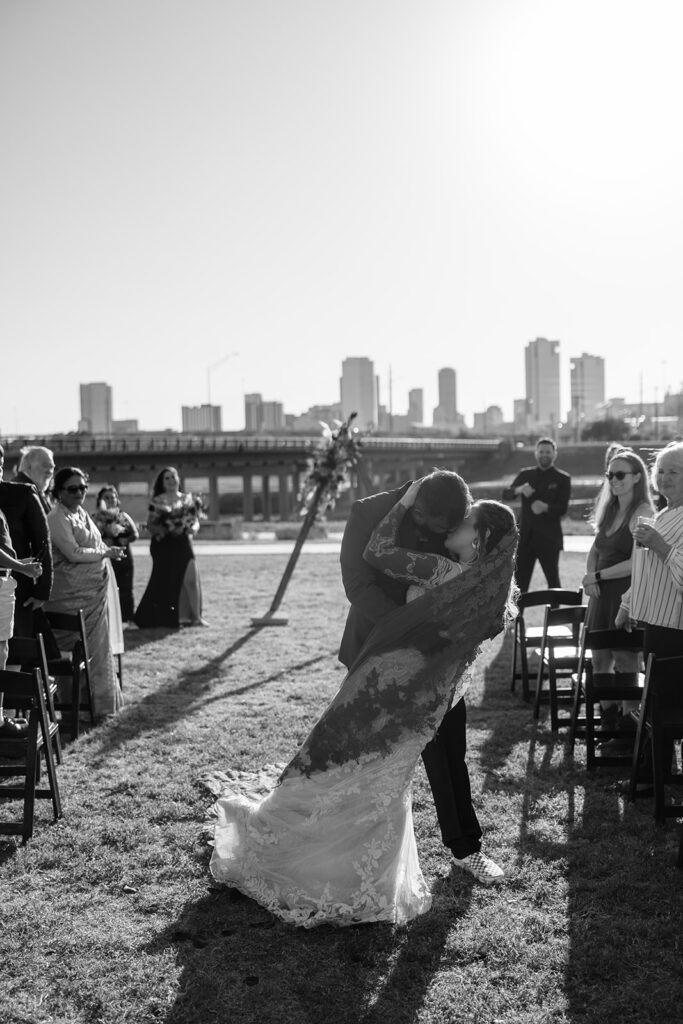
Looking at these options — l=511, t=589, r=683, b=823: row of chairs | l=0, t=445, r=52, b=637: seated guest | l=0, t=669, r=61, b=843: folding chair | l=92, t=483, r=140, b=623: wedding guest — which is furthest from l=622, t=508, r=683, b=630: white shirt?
l=92, t=483, r=140, b=623: wedding guest

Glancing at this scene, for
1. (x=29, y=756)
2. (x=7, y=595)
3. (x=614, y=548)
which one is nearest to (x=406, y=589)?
(x=29, y=756)

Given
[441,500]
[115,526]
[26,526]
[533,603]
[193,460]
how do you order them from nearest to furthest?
[441,500] → [26,526] → [533,603] → [115,526] → [193,460]

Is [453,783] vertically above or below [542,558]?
below

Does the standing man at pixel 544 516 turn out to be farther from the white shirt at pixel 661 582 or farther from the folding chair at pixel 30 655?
the folding chair at pixel 30 655

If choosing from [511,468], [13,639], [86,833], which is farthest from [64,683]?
[511,468]

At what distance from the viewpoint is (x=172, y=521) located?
37.2ft

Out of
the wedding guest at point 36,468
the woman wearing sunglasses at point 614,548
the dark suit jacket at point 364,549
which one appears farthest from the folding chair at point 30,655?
the woman wearing sunglasses at point 614,548

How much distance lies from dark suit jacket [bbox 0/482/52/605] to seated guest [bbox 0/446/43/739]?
0.43m

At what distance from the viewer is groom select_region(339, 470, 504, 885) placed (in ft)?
12.8

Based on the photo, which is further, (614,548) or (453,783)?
(614,548)

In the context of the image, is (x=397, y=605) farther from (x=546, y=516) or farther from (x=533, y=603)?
(x=546, y=516)

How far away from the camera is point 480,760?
6.18 meters

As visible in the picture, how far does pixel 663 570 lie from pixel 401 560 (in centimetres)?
212

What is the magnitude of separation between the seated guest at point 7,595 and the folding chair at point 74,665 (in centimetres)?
101
